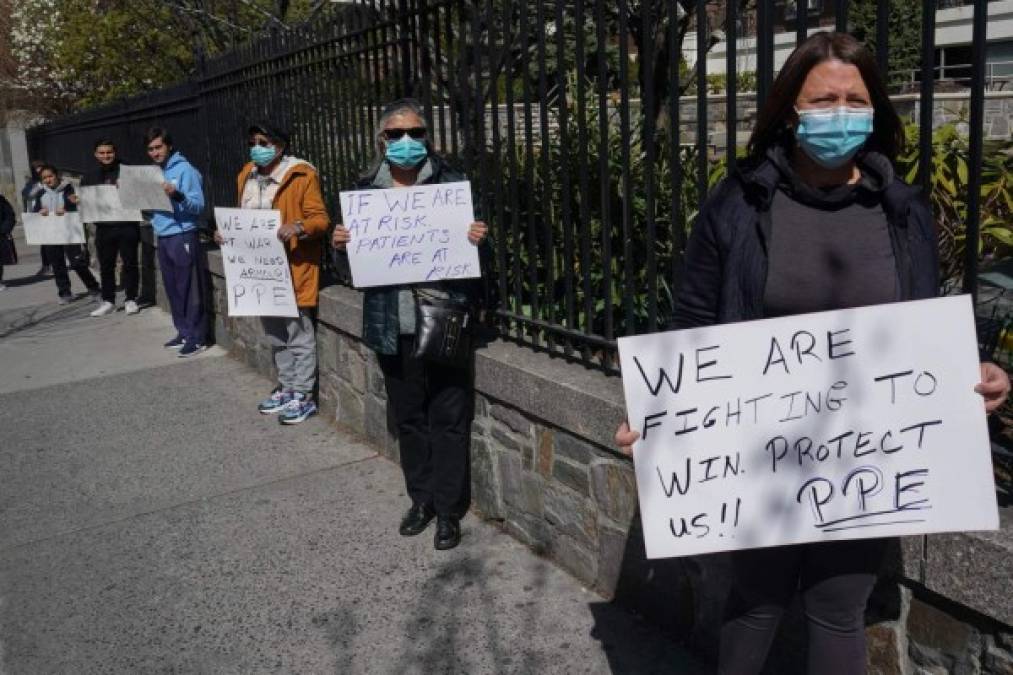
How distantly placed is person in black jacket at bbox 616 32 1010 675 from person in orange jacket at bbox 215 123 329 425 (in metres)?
3.79

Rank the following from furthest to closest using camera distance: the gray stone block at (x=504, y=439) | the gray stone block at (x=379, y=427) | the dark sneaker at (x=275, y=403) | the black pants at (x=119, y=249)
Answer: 1. the black pants at (x=119, y=249)
2. the dark sneaker at (x=275, y=403)
3. the gray stone block at (x=379, y=427)
4. the gray stone block at (x=504, y=439)

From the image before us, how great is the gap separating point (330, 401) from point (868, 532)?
445 cm

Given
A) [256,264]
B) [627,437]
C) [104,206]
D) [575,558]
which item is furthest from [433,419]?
[104,206]

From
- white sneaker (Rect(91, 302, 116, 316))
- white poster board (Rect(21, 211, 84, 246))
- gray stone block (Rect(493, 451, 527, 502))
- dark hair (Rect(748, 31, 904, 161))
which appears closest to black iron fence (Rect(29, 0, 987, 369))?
dark hair (Rect(748, 31, 904, 161))

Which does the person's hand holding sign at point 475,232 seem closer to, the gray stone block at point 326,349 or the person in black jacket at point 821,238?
the person in black jacket at point 821,238

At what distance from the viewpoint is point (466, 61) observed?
14.4 ft

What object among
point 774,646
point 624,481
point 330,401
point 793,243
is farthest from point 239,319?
point 793,243

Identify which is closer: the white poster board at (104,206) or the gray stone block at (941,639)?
the gray stone block at (941,639)

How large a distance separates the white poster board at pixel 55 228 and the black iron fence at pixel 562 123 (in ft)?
15.8

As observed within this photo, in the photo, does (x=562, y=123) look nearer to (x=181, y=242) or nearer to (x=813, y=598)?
(x=813, y=598)

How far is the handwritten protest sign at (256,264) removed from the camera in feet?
19.5

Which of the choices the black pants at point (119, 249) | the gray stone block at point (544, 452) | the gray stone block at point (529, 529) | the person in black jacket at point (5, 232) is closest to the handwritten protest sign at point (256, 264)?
the gray stone block at point (529, 529)

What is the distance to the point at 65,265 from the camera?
11.8m

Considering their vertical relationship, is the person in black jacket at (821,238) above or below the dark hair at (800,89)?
below
